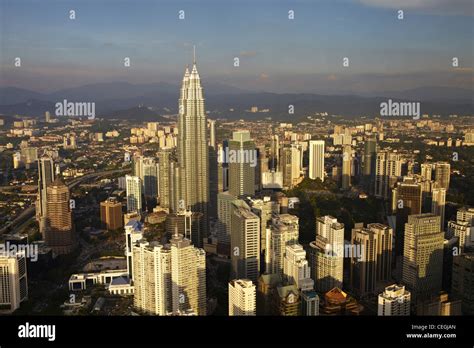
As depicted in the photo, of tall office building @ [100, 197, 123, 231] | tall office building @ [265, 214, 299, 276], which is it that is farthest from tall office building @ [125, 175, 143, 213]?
tall office building @ [265, 214, 299, 276]

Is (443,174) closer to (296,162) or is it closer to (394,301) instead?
(296,162)

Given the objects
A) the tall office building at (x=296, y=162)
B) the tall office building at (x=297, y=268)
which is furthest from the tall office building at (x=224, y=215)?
the tall office building at (x=297, y=268)

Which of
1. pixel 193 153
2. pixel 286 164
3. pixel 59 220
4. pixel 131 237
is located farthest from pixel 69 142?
pixel 286 164

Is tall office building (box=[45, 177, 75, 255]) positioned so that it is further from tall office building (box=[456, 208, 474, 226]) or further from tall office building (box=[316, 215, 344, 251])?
tall office building (box=[456, 208, 474, 226])

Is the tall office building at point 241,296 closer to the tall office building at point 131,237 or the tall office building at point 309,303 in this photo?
the tall office building at point 309,303

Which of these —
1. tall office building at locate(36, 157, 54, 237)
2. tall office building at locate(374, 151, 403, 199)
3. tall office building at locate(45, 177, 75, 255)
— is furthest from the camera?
tall office building at locate(374, 151, 403, 199)
